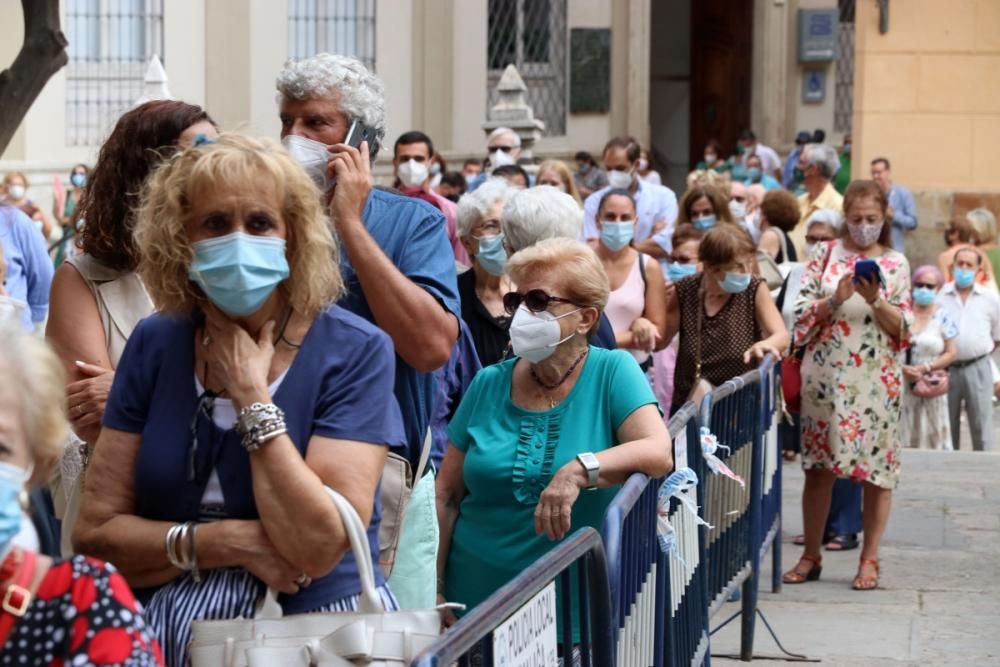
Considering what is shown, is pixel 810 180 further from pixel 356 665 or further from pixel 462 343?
pixel 356 665

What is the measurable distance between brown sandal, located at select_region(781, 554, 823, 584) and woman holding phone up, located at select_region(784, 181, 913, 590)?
0.24m

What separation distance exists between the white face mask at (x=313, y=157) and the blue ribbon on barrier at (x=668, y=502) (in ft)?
4.52

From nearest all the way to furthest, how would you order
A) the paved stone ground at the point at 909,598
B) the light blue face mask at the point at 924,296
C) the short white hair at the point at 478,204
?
the short white hair at the point at 478,204 < the paved stone ground at the point at 909,598 < the light blue face mask at the point at 924,296

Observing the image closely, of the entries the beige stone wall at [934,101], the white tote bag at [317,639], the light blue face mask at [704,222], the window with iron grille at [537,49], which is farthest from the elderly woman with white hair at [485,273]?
the window with iron grille at [537,49]

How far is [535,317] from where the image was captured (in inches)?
207

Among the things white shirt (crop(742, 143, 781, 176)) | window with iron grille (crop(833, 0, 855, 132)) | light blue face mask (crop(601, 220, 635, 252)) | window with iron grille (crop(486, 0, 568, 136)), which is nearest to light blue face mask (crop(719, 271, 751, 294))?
light blue face mask (crop(601, 220, 635, 252))

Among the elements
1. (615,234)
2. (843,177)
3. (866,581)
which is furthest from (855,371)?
(843,177)

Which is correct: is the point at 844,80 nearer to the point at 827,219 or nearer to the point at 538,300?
the point at 827,219

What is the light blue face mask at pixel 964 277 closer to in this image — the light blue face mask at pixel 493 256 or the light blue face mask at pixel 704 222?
the light blue face mask at pixel 704 222

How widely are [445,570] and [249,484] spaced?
189 centimetres

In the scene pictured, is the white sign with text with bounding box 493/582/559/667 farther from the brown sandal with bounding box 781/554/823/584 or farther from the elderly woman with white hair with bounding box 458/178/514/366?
the brown sandal with bounding box 781/554/823/584

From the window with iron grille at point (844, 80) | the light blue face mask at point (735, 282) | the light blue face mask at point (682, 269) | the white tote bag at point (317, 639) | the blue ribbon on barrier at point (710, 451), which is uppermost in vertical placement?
the window with iron grille at point (844, 80)

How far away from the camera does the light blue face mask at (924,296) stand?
554 inches

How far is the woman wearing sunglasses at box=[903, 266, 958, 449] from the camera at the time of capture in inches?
537
